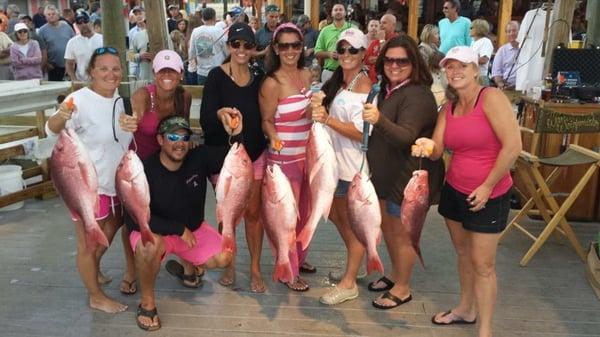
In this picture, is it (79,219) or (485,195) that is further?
(79,219)

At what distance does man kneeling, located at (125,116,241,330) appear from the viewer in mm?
3516

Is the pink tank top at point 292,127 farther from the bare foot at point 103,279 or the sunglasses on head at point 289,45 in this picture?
the bare foot at point 103,279

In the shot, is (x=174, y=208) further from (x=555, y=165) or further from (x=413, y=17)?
(x=413, y=17)

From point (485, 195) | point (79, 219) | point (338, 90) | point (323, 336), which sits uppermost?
point (338, 90)

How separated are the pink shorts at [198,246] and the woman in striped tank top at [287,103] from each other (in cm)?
56

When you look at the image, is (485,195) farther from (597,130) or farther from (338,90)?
(597,130)

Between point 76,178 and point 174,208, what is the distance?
68 centimetres

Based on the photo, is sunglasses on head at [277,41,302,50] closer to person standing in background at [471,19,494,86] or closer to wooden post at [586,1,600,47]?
wooden post at [586,1,600,47]

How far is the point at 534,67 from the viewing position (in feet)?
24.6

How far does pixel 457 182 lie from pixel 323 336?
1259 mm

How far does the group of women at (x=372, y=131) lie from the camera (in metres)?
3.06

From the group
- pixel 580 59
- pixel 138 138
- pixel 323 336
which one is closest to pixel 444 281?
pixel 323 336

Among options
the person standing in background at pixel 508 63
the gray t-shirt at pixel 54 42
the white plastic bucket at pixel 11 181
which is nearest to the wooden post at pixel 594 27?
the person standing in background at pixel 508 63

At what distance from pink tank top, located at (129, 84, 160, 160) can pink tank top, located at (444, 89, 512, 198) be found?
182cm
